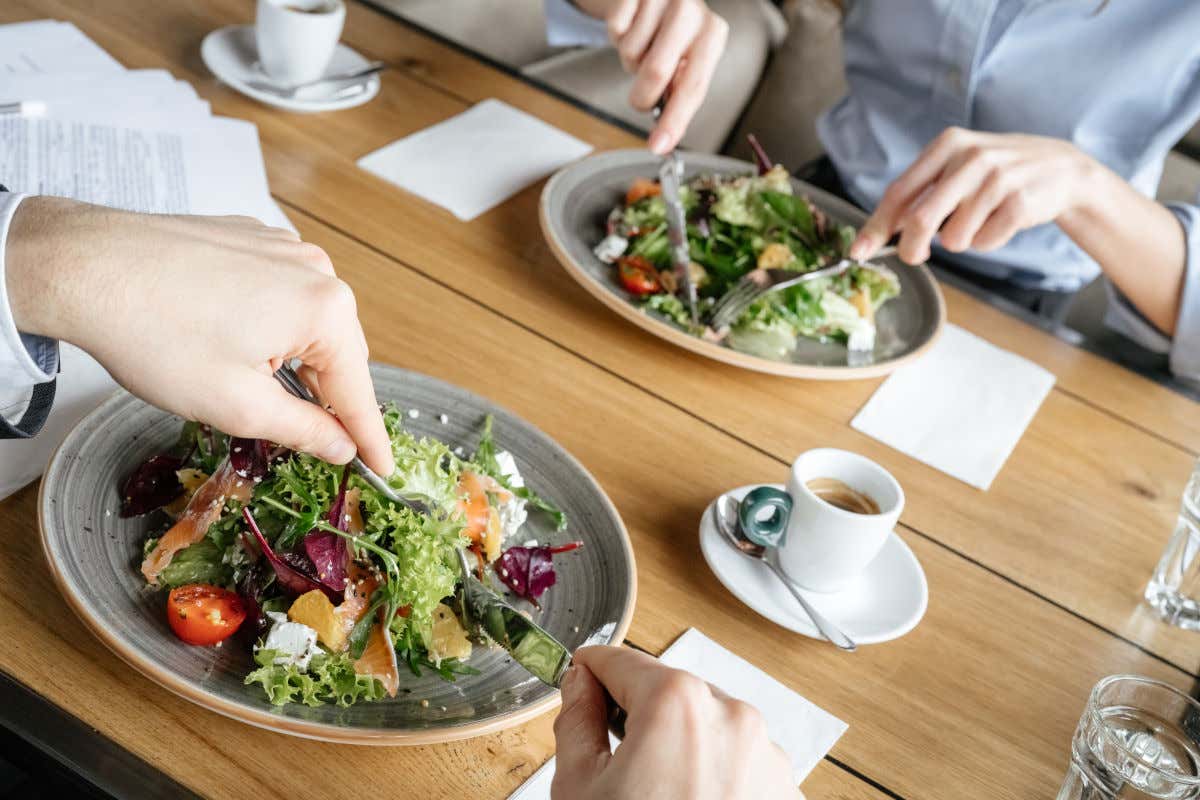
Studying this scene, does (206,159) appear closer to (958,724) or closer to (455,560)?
(455,560)

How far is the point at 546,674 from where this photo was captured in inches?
36.4

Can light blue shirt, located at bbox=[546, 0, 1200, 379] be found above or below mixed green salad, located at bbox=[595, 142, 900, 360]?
above

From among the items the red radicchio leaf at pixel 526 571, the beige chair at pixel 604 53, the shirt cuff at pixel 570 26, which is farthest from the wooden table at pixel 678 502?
the beige chair at pixel 604 53

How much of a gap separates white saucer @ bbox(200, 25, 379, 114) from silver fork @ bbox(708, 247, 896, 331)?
70 centimetres

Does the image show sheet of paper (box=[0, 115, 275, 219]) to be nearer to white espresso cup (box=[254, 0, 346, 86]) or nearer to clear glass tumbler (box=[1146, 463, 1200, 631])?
white espresso cup (box=[254, 0, 346, 86])

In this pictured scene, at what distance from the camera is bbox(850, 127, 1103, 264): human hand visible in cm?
158

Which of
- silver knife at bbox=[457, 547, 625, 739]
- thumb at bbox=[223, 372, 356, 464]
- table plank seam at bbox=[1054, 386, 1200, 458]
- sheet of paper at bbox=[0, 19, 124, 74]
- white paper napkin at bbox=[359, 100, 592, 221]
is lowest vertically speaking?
sheet of paper at bbox=[0, 19, 124, 74]

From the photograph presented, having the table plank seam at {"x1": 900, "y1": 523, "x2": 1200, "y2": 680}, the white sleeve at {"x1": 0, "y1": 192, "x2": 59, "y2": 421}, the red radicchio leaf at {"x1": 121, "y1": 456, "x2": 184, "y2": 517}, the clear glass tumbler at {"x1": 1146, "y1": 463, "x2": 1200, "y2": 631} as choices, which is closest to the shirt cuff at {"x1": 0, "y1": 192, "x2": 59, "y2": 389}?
the white sleeve at {"x1": 0, "y1": 192, "x2": 59, "y2": 421}

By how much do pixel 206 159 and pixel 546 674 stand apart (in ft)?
3.22

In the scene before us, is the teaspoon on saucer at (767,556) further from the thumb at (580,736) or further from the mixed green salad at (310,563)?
the thumb at (580,736)

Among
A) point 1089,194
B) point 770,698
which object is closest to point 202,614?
point 770,698

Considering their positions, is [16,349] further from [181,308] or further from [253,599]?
[253,599]

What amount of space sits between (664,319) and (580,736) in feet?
2.67

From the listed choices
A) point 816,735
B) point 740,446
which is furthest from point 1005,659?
point 740,446
